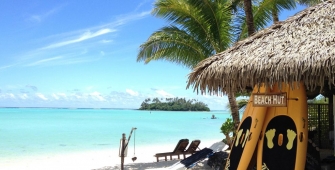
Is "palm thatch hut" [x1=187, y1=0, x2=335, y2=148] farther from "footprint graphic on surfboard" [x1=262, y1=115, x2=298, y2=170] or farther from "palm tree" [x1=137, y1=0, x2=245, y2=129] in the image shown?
"palm tree" [x1=137, y1=0, x2=245, y2=129]

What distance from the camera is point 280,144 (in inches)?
201

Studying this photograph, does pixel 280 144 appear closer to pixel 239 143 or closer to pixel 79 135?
pixel 239 143

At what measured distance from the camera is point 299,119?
5020 mm

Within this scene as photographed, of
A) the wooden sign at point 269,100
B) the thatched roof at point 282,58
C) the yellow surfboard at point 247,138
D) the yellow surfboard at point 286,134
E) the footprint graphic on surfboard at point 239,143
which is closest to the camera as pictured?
the thatched roof at point 282,58

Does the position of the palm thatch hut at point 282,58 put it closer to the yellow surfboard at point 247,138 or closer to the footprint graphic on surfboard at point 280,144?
the yellow surfboard at point 247,138

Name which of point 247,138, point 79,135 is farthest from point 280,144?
point 79,135

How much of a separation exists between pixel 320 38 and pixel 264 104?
112cm

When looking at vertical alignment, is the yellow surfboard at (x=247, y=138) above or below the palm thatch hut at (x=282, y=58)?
below

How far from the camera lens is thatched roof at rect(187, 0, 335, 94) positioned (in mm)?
4473

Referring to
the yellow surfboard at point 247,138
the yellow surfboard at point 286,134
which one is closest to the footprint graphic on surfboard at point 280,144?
the yellow surfboard at point 286,134

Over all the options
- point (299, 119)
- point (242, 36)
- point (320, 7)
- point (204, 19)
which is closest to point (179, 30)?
point (204, 19)

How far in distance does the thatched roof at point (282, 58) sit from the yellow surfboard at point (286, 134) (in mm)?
329

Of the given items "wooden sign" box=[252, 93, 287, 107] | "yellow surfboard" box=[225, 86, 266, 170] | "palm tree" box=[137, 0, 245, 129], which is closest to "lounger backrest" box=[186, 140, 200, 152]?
"palm tree" box=[137, 0, 245, 129]

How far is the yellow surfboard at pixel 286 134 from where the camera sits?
496 centimetres
